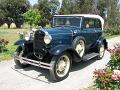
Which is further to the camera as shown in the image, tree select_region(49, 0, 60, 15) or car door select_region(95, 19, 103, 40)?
tree select_region(49, 0, 60, 15)

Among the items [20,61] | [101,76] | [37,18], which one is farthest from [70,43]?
[37,18]

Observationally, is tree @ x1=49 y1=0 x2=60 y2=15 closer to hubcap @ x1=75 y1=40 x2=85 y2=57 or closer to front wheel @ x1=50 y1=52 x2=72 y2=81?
hubcap @ x1=75 y1=40 x2=85 y2=57

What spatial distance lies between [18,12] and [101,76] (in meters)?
73.5

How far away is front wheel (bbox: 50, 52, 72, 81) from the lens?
7910 millimetres

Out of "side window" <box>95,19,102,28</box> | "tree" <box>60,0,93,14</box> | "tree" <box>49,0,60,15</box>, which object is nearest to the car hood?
"side window" <box>95,19,102,28</box>

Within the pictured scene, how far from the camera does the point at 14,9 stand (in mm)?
75938

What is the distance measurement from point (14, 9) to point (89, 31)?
6804cm

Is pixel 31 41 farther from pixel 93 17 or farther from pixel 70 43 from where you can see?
pixel 93 17

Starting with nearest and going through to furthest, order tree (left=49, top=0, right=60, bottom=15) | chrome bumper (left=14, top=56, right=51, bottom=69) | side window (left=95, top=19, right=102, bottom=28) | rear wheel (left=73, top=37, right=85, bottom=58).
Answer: chrome bumper (left=14, top=56, right=51, bottom=69) < rear wheel (left=73, top=37, right=85, bottom=58) < side window (left=95, top=19, right=102, bottom=28) < tree (left=49, top=0, right=60, bottom=15)

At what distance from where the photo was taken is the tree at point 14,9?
75.2 meters

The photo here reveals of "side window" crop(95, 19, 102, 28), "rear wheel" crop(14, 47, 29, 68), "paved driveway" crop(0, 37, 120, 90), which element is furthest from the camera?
"side window" crop(95, 19, 102, 28)

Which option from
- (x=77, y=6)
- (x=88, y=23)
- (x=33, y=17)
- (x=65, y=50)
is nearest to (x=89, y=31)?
(x=88, y=23)

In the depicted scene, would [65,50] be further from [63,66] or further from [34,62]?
[34,62]

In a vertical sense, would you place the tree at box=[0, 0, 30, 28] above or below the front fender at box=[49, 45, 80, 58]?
above
